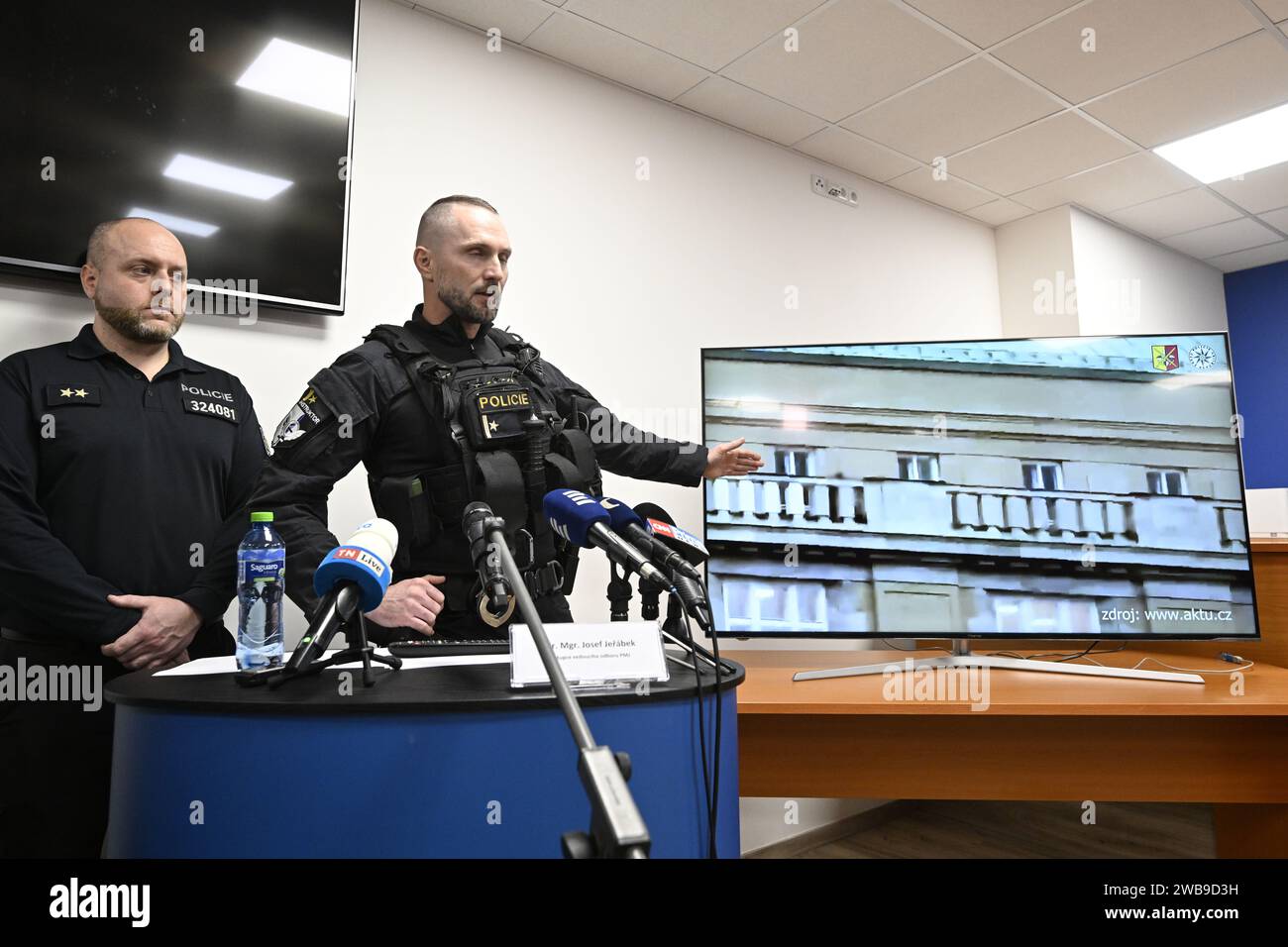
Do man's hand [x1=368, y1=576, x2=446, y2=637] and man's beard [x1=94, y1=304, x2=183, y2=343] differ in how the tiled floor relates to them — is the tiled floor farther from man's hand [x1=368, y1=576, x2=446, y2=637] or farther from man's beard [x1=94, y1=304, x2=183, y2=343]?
man's beard [x1=94, y1=304, x2=183, y2=343]

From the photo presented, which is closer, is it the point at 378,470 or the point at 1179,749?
the point at 378,470

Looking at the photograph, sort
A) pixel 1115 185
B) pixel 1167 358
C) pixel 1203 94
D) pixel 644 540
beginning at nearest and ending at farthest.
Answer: pixel 644 540 < pixel 1167 358 < pixel 1203 94 < pixel 1115 185

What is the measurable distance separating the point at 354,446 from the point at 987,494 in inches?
64.7

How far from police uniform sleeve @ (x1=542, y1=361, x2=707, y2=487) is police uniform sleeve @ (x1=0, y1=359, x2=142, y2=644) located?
1.07m

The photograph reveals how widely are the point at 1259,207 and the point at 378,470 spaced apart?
4839 mm

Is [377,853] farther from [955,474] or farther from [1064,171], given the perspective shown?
[1064,171]

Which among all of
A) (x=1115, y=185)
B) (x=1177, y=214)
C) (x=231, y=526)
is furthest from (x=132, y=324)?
(x=1177, y=214)

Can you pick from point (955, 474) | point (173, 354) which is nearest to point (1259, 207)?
point (955, 474)

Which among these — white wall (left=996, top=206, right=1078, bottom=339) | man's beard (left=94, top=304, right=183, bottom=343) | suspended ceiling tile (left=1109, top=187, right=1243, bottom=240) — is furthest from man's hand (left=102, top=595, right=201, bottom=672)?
suspended ceiling tile (left=1109, top=187, right=1243, bottom=240)

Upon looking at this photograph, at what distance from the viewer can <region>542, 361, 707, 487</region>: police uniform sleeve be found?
6.73ft

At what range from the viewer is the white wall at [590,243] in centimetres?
230

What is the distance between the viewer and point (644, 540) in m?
0.92

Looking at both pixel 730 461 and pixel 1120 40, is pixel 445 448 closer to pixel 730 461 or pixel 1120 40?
pixel 730 461

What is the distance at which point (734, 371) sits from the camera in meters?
2.39
